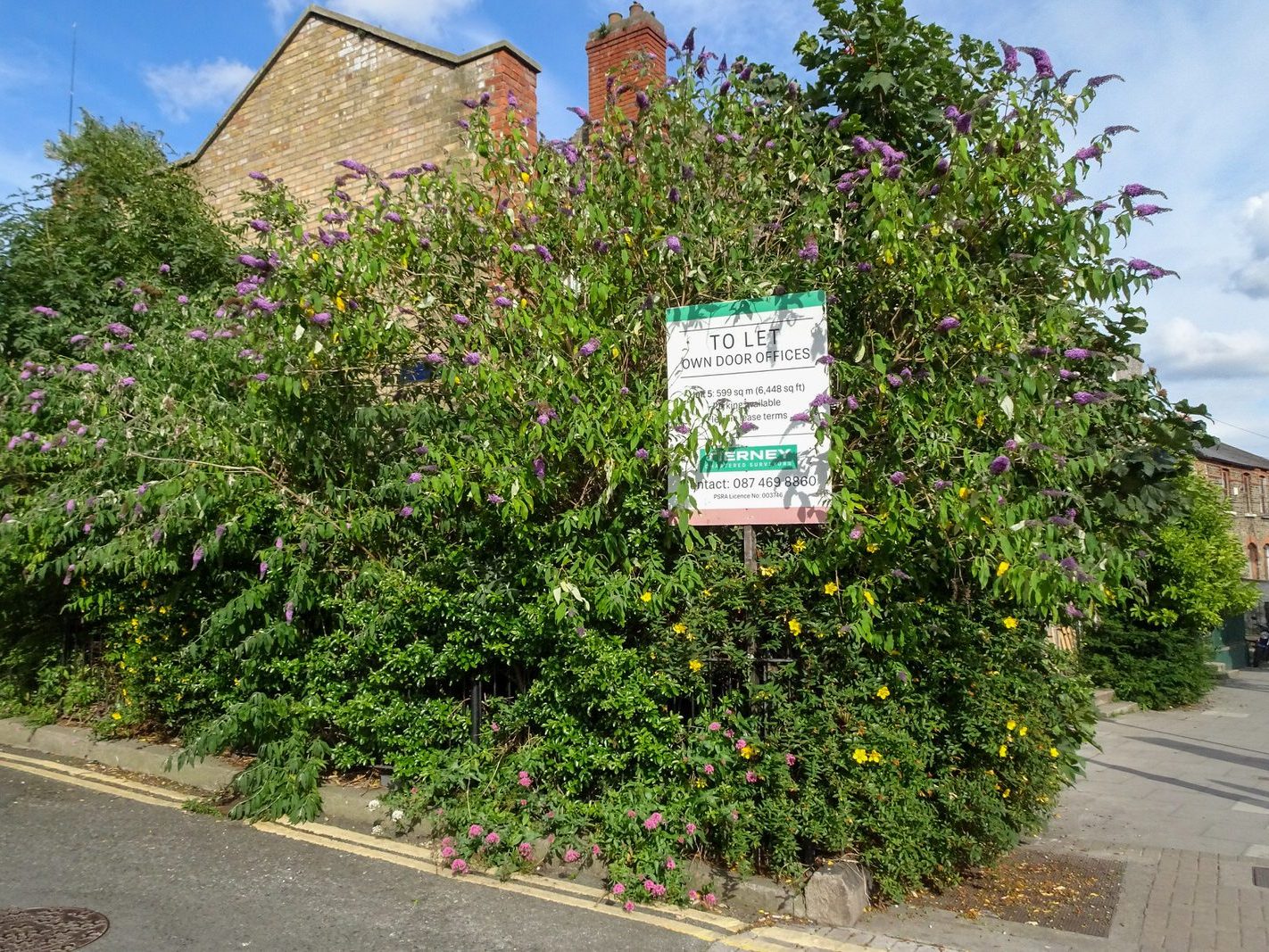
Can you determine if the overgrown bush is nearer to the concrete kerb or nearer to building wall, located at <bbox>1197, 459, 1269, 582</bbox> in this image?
the concrete kerb

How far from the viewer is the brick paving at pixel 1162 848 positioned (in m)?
4.76

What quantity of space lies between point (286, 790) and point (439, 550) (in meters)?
1.87

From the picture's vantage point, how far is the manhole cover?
433 cm

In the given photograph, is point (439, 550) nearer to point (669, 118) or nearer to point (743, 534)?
point (743, 534)

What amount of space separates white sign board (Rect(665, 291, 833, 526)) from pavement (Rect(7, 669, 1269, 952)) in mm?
2184

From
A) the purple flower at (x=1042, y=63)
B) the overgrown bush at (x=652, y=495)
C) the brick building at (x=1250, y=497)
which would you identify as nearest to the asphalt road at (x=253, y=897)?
the overgrown bush at (x=652, y=495)

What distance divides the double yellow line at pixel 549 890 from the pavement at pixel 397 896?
13mm

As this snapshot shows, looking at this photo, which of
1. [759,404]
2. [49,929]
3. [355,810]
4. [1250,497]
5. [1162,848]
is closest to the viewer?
[49,929]

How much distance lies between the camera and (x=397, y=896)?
197 inches

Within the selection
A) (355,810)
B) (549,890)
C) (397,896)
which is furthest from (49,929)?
(549,890)

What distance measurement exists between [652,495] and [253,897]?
307 centimetres

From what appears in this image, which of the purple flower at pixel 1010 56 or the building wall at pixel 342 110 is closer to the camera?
the purple flower at pixel 1010 56

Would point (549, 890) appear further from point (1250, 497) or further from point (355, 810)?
point (1250, 497)

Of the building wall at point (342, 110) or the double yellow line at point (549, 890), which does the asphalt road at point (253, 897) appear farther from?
the building wall at point (342, 110)
